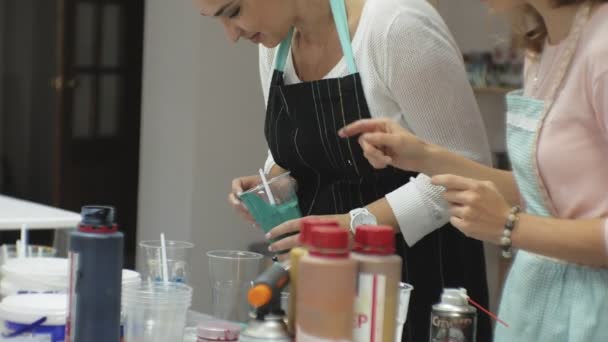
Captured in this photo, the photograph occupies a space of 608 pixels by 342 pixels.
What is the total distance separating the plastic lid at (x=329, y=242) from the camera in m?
1.30

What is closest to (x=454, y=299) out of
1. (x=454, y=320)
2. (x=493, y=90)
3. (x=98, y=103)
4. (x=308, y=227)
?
(x=454, y=320)

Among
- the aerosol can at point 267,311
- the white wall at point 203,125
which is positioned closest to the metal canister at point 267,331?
the aerosol can at point 267,311

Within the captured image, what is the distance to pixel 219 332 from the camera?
159 cm

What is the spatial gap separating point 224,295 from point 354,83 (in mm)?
661

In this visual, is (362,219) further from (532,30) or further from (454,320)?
(454,320)

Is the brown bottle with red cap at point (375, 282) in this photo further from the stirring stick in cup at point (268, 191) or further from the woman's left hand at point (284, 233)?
the stirring stick in cup at point (268, 191)

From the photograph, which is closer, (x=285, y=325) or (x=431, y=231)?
(x=285, y=325)

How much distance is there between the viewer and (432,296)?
2.24 meters

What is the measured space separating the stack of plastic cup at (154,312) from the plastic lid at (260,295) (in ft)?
1.00

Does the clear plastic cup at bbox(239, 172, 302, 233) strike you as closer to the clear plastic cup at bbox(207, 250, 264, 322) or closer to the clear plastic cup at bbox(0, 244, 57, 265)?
the clear plastic cup at bbox(207, 250, 264, 322)

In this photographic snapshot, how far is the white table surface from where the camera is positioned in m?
2.74

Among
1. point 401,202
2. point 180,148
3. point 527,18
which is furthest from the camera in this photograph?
point 180,148

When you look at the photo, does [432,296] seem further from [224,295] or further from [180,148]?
[180,148]

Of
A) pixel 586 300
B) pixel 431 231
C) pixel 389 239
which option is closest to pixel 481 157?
pixel 431 231
